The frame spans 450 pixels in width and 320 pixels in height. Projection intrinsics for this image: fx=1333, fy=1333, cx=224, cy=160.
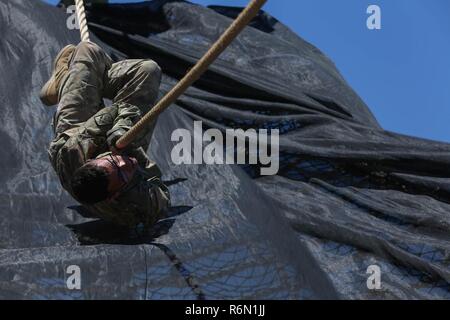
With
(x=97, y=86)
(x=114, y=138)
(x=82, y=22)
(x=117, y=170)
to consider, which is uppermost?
(x=82, y=22)

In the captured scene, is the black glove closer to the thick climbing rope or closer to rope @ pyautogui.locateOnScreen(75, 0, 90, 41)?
the thick climbing rope

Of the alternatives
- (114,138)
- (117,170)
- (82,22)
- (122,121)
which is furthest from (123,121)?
(82,22)

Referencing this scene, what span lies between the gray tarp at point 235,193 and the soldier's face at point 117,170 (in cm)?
26

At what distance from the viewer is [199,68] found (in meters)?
3.87

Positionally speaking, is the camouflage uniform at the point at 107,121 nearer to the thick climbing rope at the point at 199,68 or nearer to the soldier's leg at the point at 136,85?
the soldier's leg at the point at 136,85

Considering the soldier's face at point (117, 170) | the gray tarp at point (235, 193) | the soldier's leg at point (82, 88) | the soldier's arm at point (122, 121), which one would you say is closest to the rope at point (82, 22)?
the soldier's leg at point (82, 88)

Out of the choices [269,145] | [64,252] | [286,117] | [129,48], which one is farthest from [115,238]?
[129,48]

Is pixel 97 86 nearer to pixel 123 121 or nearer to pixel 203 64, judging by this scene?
pixel 123 121

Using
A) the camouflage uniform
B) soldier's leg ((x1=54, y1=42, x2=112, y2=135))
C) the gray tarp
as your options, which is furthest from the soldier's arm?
the gray tarp

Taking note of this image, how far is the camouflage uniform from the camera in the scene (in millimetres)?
4562

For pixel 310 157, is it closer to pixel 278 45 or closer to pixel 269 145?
pixel 269 145

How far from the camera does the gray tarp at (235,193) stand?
15.0ft

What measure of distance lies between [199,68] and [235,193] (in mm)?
1419
